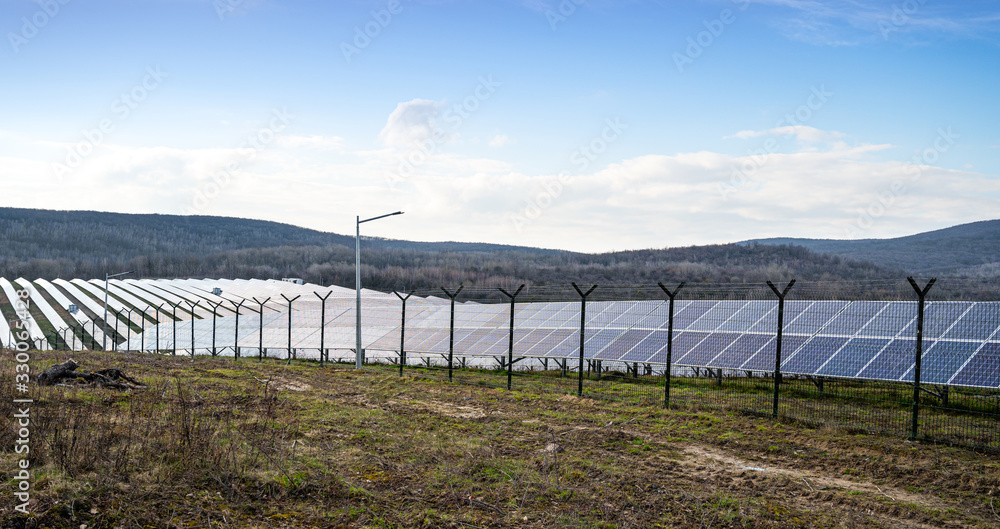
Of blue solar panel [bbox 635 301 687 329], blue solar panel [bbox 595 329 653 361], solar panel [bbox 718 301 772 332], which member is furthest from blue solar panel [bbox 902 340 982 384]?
blue solar panel [bbox 595 329 653 361]

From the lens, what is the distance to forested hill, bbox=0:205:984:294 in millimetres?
93625

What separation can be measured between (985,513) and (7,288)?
3811 inches

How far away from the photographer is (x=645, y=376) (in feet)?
86.5

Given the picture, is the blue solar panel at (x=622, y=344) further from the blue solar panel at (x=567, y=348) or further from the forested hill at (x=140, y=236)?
the forested hill at (x=140, y=236)

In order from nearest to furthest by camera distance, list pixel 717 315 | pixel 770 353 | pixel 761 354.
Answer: pixel 770 353, pixel 761 354, pixel 717 315

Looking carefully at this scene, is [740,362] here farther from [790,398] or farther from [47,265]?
[47,265]

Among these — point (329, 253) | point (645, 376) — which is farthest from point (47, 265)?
point (645, 376)

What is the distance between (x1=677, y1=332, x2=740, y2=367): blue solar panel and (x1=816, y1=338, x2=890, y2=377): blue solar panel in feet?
11.2

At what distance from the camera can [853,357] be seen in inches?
727

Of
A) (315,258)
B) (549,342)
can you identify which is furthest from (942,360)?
(315,258)

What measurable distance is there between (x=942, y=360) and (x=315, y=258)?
136 meters

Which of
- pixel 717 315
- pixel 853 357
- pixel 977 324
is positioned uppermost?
pixel 977 324

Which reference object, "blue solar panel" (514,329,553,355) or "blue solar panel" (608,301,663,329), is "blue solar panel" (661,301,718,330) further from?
"blue solar panel" (514,329,553,355)

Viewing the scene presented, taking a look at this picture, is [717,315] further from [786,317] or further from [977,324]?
[977,324]
